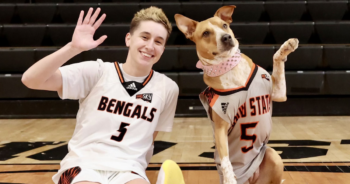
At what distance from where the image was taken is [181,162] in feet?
8.36

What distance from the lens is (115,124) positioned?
1.54 m

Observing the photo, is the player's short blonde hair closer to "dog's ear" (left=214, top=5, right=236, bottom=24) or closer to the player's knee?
"dog's ear" (left=214, top=5, right=236, bottom=24)

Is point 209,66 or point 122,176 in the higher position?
point 209,66

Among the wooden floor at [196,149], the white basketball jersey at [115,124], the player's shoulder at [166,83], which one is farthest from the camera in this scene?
the wooden floor at [196,149]

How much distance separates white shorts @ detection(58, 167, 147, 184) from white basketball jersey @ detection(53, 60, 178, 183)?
25mm

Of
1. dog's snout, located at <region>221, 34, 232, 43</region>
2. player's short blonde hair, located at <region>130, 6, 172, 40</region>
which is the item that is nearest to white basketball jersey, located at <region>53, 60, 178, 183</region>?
player's short blonde hair, located at <region>130, 6, 172, 40</region>

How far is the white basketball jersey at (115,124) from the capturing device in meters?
1.48

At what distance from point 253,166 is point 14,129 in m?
3.13

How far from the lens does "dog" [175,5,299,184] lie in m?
1.53

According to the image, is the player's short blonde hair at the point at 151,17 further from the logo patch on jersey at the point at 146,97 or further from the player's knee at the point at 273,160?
the player's knee at the point at 273,160

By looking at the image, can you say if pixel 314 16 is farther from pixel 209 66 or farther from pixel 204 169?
pixel 209 66

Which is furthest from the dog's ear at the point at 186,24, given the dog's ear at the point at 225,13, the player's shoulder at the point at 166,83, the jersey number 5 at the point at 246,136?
the jersey number 5 at the point at 246,136

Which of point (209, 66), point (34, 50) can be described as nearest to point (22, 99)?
point (34, 50)

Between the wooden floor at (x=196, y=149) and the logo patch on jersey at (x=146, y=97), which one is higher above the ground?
the logo patch on jersey at (x=146, y=97)
